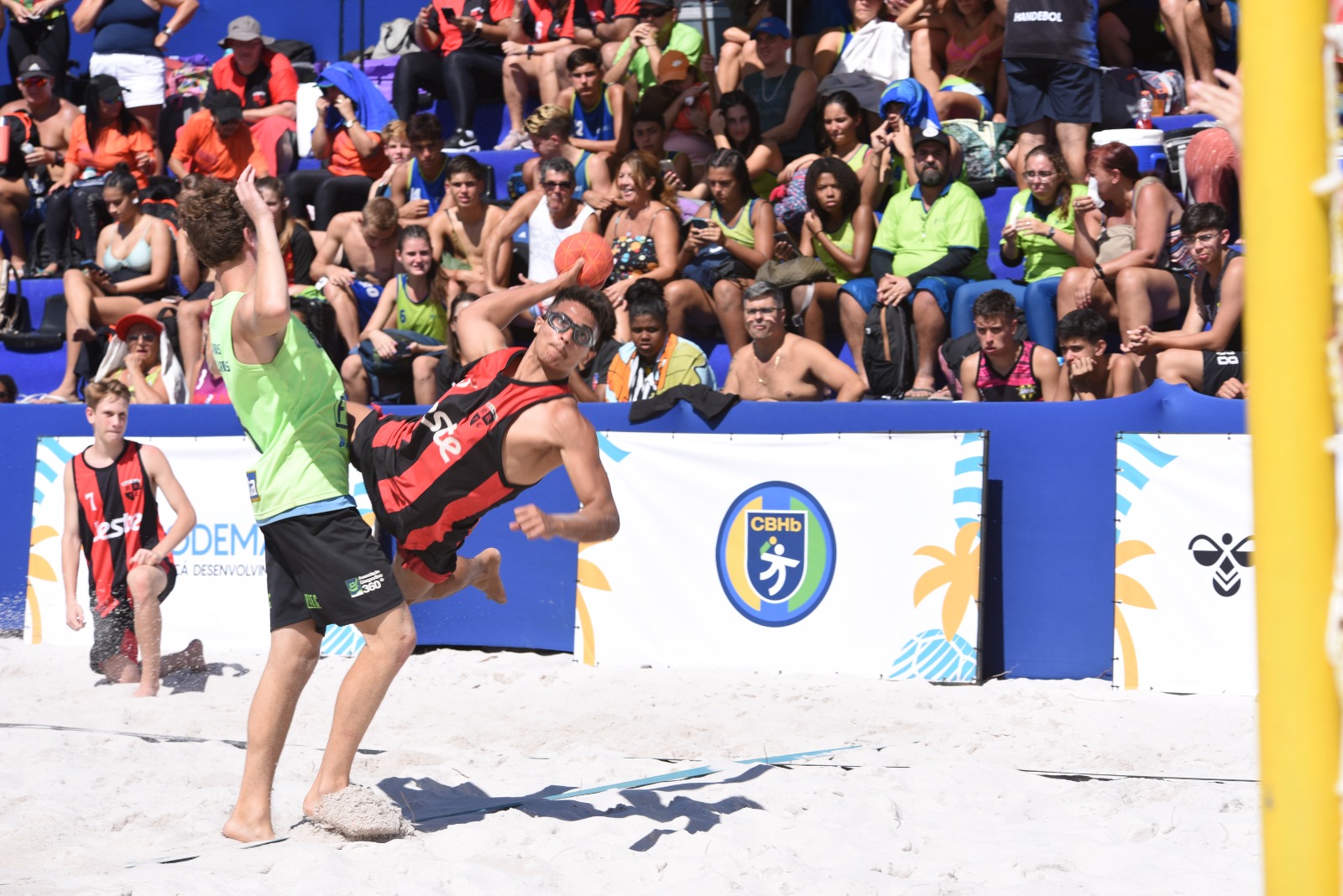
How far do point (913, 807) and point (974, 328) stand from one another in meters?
3.51

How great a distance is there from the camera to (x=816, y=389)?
6.87 metres

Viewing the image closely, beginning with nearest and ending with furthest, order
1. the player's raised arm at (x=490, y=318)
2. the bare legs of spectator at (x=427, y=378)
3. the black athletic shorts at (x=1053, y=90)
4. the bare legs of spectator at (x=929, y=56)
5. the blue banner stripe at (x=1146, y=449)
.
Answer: the player's raised arm at (x=490, y=318)
the blue banner stripe at (x=1146, y=449)
the black athletic shorts at (x=1053, y=90)
the bare legs of spectator at (x=427, y=378)
the bare legs of spectator at (x=929, y=56)

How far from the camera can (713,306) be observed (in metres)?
7.82

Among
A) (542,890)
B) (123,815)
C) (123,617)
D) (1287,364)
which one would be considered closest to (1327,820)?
(1287,364)

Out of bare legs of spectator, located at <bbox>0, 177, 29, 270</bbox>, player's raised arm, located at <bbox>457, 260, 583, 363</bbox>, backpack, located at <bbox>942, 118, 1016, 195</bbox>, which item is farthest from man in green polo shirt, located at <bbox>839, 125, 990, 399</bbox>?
bare legs of spectator, located at <bbox>0, 177, 29, 270</bbox>

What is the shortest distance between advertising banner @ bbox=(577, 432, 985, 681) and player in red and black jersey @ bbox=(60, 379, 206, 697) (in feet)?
7.07

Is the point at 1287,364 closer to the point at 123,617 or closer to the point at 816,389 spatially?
A: the point at 816,389

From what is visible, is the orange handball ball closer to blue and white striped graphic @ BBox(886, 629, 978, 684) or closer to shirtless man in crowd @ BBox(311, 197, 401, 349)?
blue and white striped graphic @ BBox(886, 629, 978, 684)

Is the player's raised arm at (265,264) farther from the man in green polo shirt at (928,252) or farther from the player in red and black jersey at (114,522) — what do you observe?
the man in green polo shirt at (928,252)

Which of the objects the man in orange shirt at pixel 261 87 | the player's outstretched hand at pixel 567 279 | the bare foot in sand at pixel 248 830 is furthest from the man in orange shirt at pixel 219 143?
the bare foot in sand at pixel 248 830

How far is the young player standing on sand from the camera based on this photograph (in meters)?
3.74

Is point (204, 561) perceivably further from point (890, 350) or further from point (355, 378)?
point (890, 350)

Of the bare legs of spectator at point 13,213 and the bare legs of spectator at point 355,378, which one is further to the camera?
the bare legs of spectator at point 13,213

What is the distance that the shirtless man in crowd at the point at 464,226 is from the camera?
27.7ft
